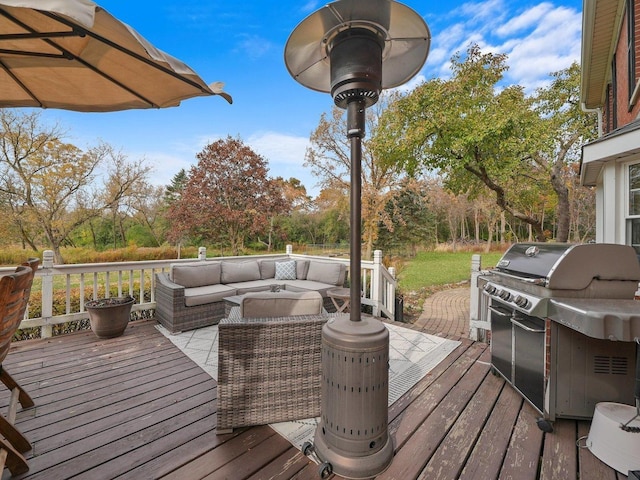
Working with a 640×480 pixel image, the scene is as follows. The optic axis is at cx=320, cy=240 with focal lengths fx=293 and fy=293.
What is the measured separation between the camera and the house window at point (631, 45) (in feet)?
11.5

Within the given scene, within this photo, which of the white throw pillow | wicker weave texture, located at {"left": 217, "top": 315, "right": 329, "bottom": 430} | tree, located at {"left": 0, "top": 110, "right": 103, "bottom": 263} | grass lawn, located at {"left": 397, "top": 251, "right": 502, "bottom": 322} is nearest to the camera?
wicker weave texture, located at {"left": 217, "top": 315, "right": 329, "bottom": 430}

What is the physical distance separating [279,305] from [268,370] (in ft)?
1.46

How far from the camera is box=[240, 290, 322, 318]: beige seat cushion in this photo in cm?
213

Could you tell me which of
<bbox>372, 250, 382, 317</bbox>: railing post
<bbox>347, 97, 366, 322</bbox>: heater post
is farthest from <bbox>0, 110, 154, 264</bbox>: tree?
<bbox>347, 97, 366, 322</bbox>: heater post

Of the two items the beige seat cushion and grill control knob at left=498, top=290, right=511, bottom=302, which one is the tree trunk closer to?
grill control knob at left=498, top=290, right=511, bottom=302

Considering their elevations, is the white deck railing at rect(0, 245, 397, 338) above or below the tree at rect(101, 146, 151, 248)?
below

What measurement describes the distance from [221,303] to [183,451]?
2.69 metres

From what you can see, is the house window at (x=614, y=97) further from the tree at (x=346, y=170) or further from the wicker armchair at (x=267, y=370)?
the tree at (x=346, y=170)

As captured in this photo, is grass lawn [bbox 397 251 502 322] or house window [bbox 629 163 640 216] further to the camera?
grass lawn [bbox 397 251 502 322]

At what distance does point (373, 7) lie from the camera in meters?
1.39

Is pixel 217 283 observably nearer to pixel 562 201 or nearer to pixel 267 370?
pixel 267 370

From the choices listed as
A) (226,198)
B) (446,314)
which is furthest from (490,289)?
(226,198)

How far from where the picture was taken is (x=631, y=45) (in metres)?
3.58

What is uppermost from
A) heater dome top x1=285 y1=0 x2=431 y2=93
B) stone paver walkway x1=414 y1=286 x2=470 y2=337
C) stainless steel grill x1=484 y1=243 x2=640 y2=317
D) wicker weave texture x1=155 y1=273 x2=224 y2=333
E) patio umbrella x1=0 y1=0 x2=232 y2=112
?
patio umbrella x1=0 y1=0 x2=232 y2=112
